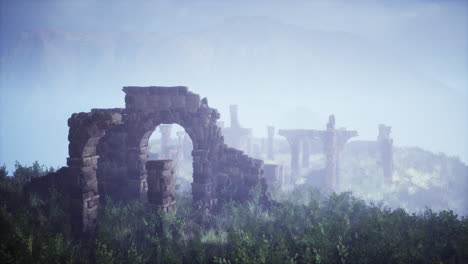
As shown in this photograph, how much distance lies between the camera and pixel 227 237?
8.93m

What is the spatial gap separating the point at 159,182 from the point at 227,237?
120 inches

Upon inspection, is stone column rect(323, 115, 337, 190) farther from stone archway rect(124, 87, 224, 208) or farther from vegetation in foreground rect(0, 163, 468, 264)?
stone archway rect(124, 87, 224, 208)

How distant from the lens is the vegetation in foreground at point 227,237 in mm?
6902

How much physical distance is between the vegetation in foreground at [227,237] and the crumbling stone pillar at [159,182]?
16.8 inches

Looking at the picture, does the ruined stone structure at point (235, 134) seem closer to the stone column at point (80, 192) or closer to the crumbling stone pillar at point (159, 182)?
the crumbling stone pillar at point (159, 182)

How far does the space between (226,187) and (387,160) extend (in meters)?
19.3

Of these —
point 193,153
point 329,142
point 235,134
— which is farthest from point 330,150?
point 193,153

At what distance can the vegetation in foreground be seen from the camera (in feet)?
22.6

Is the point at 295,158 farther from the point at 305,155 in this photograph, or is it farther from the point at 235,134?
the point at 235,134

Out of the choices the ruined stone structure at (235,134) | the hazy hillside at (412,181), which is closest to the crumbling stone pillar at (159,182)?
the hazy hillside at (412,181)

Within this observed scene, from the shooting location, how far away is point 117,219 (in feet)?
33.9

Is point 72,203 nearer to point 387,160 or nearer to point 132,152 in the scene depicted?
point 132,152

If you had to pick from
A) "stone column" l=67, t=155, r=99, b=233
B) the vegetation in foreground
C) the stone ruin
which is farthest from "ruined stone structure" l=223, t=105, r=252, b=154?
"stone column" l=67, t=155, r=99, b=233

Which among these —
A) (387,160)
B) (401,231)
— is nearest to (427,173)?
(387,160)
